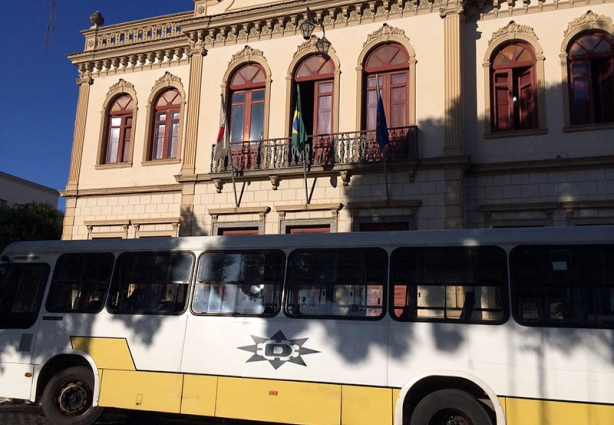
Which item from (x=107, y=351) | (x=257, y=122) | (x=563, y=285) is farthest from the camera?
(x=257, y=122)

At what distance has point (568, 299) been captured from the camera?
715cm

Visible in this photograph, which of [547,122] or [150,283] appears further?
[547,122]

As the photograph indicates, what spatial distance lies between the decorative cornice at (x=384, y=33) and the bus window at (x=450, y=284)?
971 centimetres

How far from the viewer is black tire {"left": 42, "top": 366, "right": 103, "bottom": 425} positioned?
365 inches

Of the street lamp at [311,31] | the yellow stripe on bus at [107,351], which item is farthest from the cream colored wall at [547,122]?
the yellow stripe on bus at [107,351]

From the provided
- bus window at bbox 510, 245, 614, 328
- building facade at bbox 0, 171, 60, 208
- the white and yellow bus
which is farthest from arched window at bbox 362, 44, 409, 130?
building facade at bbox 0, 171, 60, 208

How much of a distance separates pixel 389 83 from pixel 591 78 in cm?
512

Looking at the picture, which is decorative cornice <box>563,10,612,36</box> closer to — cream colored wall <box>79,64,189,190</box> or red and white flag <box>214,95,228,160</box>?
red and white flag <box>214,95,228,160</box>

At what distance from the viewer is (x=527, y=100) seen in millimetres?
15164

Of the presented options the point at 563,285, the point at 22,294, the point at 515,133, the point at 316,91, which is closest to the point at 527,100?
the point at 515,133

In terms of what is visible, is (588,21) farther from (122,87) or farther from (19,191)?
(19,191)

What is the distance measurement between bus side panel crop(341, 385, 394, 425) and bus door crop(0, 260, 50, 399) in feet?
17.3

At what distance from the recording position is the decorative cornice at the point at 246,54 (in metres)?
17.5

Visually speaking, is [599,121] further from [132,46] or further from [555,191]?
[132,46]
